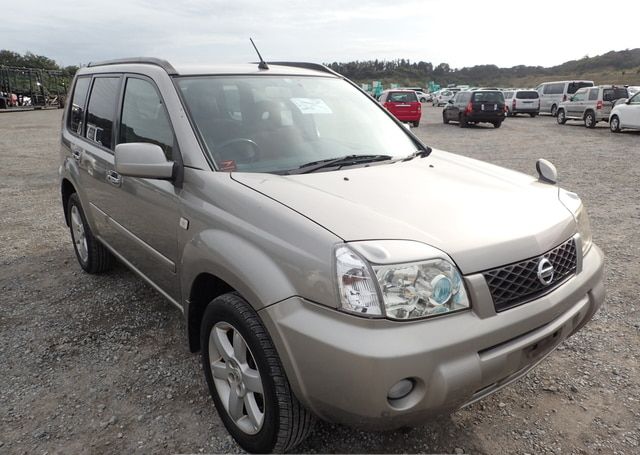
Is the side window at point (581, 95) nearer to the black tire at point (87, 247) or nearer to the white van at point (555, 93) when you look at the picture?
the white van at point (555, 93)

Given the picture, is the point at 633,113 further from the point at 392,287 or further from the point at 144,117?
the point at 392,287

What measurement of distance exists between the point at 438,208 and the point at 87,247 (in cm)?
340

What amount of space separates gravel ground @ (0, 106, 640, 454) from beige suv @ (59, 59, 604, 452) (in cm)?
43

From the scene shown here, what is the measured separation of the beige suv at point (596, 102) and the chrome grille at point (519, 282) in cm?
1980

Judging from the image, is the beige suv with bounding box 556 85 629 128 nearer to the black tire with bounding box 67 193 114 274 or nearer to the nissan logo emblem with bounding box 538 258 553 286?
the black tire with bounding box 67 193 114 274

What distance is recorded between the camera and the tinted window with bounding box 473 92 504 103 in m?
20.1

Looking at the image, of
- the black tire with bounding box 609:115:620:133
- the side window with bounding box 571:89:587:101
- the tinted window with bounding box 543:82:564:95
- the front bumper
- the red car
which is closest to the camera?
the front bumper

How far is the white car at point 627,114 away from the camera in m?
15.8

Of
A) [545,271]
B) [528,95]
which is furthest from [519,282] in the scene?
[528,95]

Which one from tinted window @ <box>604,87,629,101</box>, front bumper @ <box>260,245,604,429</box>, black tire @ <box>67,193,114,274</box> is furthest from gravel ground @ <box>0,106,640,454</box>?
tinted window @ <box>604,87,629,101</box>

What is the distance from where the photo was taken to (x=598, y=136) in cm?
1617

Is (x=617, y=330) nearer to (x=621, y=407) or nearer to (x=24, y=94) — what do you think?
(x=621, y=407)

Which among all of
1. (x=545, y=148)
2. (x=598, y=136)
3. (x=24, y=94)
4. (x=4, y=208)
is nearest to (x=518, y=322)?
(x=4, y=208)

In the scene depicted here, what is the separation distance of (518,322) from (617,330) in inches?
78.2
